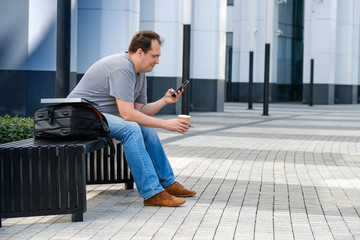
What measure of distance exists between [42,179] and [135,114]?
3.71 ft

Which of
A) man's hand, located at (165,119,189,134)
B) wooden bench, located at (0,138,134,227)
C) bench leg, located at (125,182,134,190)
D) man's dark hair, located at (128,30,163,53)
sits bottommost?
bench leg, located at (125,182,134,190)

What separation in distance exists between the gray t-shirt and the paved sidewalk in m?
0.92

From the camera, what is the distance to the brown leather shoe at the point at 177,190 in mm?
6258

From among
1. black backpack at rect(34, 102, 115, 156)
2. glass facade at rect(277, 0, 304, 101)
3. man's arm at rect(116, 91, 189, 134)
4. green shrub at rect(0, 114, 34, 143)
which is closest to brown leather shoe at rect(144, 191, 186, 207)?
man's arm at rect(116, 91, 189, 134)

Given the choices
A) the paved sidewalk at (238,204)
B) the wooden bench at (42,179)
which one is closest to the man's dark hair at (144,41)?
the wooden bench at (42,179)

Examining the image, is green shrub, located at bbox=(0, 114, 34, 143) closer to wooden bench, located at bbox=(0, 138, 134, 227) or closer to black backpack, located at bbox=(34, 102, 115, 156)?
black backpack, located at bbox=(34, 102, 115, 156)

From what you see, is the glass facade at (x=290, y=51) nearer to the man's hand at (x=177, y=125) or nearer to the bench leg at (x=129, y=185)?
the bench leg at (x=129, y=185)

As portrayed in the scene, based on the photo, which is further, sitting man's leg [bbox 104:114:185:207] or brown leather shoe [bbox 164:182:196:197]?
brown leather shoe [bbox 164:182:196:197]

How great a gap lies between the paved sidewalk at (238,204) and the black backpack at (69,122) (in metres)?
0.66

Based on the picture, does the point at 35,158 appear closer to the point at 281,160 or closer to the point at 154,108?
the point at 154,108

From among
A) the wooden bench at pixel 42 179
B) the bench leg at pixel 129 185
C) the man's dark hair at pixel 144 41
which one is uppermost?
the man's dark hair at pixel 144 41

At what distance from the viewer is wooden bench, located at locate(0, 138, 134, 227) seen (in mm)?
4949

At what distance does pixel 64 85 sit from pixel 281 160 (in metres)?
3.55

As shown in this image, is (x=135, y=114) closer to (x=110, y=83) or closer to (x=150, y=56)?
(x=110, y=83)
